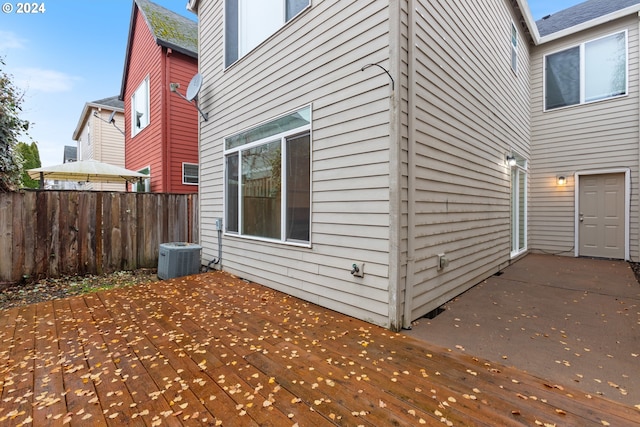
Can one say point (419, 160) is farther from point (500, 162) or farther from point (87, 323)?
point (87, 323)

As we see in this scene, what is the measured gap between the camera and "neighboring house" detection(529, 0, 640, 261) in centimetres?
636

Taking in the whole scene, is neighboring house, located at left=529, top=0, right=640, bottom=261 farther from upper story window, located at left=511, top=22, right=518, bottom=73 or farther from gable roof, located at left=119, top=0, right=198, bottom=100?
gable roof, located at left=119, top=0, right=198, bottom=100

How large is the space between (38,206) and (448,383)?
21.6 feet

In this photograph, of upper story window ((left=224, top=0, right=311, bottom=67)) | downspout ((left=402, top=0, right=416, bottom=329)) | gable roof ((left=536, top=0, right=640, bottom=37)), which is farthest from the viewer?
gable roof ((left=536, top=0, right=640, bottom=37))

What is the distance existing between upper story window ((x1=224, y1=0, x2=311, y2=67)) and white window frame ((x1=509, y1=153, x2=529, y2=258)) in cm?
543

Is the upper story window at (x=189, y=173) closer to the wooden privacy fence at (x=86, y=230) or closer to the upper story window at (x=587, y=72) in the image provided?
the wooden privacy fence at (x=86, y=230)

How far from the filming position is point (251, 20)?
4.82m

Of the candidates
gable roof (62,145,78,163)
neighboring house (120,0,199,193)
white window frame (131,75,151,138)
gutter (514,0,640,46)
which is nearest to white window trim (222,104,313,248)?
neighboring house (120,0,199,193)

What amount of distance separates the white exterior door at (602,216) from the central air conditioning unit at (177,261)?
29.3 feet

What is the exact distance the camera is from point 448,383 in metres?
1.98

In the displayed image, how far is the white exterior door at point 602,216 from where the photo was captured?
651 centimetres

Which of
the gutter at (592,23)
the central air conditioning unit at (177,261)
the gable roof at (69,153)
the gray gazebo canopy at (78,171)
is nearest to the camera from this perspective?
the central air conditioning unit at (177,261)

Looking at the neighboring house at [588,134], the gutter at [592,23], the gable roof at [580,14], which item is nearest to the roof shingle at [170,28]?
the gutter at [592,23]

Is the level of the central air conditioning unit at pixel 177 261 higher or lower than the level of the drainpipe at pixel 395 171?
lower
